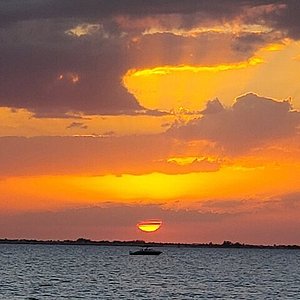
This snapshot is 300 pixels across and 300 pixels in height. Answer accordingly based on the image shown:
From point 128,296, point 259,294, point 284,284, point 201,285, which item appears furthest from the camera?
point 284,284

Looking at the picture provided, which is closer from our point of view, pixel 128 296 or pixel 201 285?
pixel 128 296

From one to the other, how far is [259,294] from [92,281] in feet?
84.8

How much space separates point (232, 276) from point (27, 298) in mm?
55701

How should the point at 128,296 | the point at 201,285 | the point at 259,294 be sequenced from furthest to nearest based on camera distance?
the point at 201,285, the point at 259,294, the point at 128,296

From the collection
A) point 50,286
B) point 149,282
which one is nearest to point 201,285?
point 149,282

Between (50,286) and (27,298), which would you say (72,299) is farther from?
(50,286)

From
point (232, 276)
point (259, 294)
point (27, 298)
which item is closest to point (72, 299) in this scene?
point (27, 298)

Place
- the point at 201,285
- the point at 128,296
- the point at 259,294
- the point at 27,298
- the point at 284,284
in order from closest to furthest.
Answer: the point at 27,298
the point at 128,296
the point at 259,294
the point at 201,285
the point at 284,284

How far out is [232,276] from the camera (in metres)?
139

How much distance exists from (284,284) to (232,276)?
661 inches

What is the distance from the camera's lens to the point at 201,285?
Result: 376ft

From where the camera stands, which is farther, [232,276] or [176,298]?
[232,276]

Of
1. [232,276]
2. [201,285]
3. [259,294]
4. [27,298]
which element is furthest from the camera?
[232,276]

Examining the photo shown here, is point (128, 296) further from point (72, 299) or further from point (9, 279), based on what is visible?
point (9, 279)
